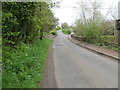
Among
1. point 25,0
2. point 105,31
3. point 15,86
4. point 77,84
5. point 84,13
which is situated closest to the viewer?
point 15,86

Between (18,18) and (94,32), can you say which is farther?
(94,32)

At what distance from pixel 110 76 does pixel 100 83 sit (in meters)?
0.94

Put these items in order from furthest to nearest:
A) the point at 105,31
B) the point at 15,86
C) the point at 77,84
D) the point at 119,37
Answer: the point at 105,31 < the point at 119,37 < the point at 77,84 < the point at 15,86

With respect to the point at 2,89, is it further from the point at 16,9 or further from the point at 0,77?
the point at 16,9

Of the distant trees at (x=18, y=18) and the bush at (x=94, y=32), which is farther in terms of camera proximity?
the bush at (x=94, y=32)

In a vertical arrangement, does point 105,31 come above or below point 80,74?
above

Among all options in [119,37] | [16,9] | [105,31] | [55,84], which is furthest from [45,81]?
[105,31]

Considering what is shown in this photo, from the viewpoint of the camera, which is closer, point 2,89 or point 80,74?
point 2,89

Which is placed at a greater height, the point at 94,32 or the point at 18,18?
the point at 18,18

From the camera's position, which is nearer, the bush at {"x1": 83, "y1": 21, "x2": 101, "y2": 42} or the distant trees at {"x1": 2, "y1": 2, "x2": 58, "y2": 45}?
the distant trees at {"x1": 2, "y1": 2, "x2": 58, "y2": 45}

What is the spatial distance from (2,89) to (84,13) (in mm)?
22188

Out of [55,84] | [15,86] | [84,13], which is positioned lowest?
[55,84]

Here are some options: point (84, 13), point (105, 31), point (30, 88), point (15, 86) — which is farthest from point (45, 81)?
point (84, 13)

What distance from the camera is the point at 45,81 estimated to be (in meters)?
3.94
